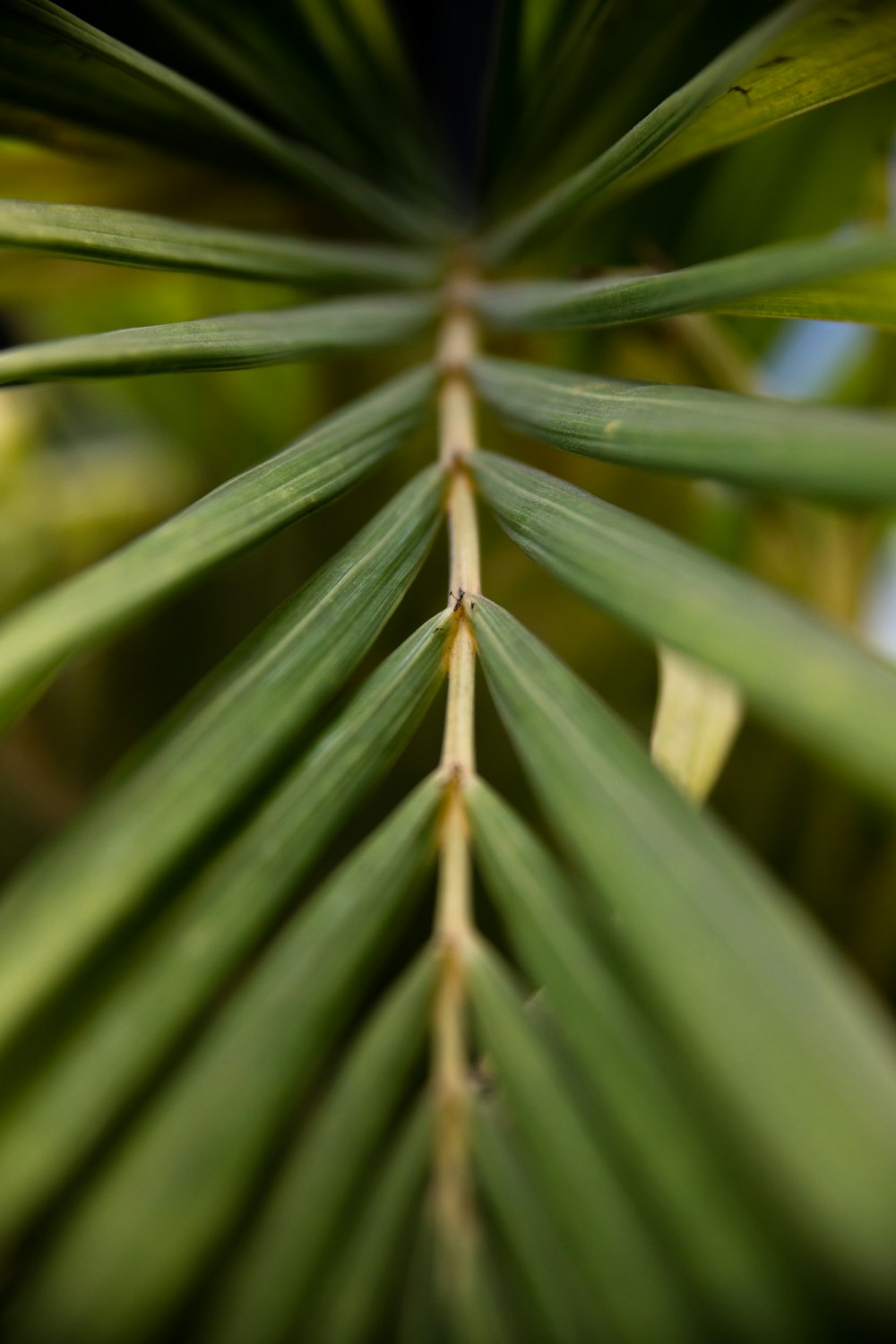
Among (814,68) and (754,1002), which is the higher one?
(814,68)

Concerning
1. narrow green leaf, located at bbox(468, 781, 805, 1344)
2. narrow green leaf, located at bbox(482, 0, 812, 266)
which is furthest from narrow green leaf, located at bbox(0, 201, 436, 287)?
narrow green leaf, located at bbox(468, 781, 805, 1344)

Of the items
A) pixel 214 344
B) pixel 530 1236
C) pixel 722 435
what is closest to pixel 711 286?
pixel 722 435

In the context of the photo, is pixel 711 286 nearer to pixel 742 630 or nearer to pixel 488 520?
pixel 742 630

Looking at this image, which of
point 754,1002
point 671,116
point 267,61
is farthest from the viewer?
point 267,61

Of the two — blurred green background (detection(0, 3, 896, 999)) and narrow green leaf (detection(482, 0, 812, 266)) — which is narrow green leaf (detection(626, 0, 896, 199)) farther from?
blurred green background (detection(0, 3, 896, 999))

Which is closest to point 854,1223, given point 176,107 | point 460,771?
point 460,771

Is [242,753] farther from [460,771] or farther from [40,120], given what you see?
[40,120]
